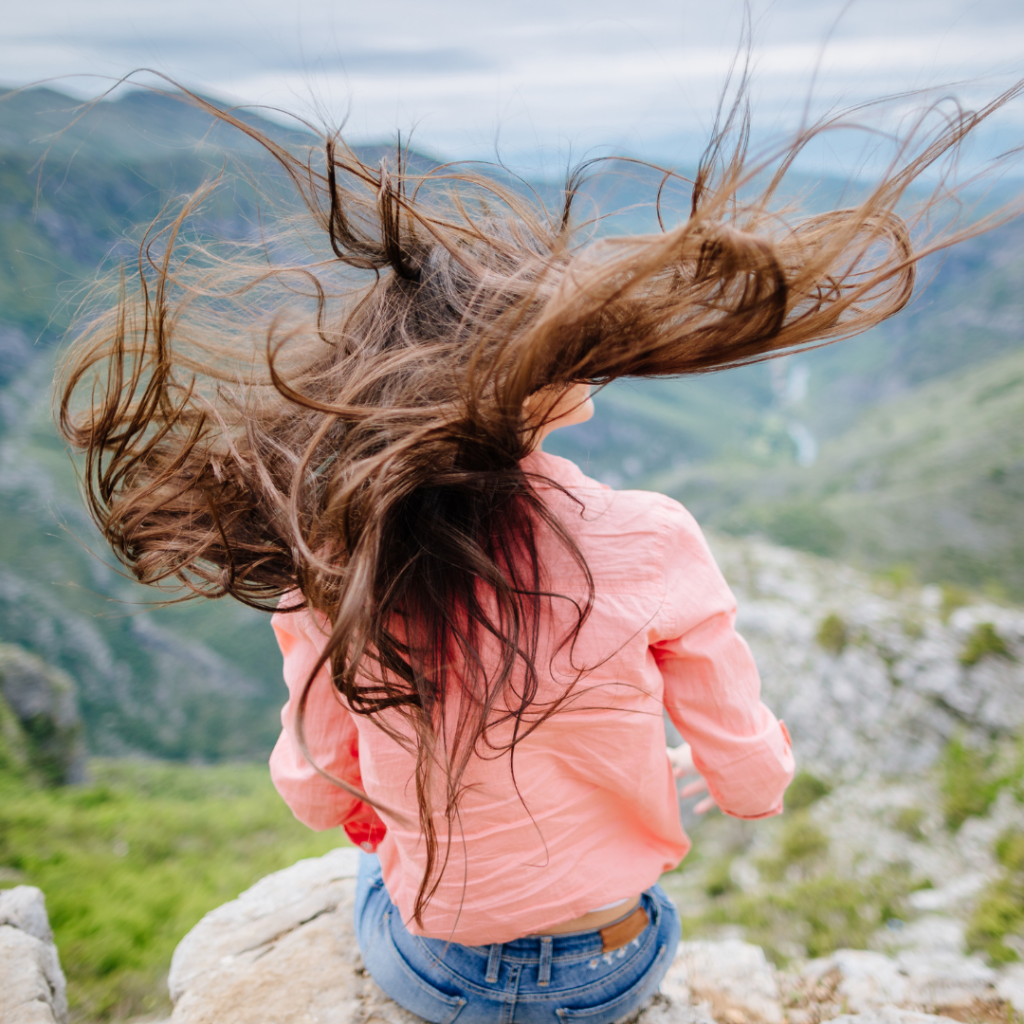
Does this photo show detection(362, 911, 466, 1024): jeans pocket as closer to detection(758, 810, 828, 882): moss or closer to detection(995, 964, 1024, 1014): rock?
detection(995, 964, 1024, 1014): rock

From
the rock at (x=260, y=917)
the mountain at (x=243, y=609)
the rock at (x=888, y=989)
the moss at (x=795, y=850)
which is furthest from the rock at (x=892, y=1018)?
the mountain at (x=243, y=609)

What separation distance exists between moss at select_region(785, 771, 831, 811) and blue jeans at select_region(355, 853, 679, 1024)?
464 cm

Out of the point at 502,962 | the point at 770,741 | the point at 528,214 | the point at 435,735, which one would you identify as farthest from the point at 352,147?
the point at 502,962

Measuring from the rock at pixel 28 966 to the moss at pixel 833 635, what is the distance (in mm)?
8959

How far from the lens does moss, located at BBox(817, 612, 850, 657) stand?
913cm

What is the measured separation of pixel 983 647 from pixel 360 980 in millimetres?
5936

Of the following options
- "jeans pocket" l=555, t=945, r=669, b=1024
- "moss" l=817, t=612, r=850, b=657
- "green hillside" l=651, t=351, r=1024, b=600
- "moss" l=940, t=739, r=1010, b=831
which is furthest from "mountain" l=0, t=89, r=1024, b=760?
"jeans pocket" l=555, t=945, r=669, b=1024

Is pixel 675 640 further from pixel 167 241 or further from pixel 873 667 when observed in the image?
pixel 873 667

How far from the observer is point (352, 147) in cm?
108

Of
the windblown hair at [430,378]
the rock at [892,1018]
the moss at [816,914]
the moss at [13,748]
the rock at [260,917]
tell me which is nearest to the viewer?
the windblown hair at [430,378]

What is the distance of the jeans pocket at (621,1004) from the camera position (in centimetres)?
133

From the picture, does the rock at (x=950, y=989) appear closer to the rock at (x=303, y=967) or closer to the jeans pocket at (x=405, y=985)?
the rock at (x=303, y=967)

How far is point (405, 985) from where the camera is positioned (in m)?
1.40

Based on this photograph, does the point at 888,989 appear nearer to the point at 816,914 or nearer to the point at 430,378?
the point at 816,914
